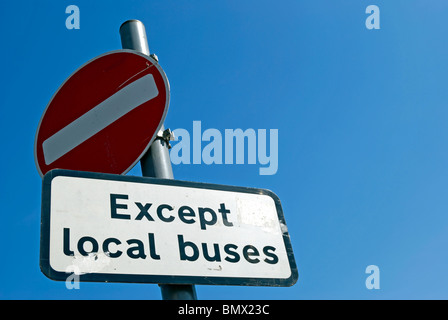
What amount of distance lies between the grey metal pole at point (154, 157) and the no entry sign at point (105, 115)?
3cm

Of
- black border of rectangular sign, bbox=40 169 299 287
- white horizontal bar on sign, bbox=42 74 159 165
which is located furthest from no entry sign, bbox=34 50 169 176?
black border of rectangular sign, bbox=40 169 299 287

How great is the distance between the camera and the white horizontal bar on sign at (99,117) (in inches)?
67.1

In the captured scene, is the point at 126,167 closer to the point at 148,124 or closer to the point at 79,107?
the point at 148,124

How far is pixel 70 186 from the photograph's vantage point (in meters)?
1.34

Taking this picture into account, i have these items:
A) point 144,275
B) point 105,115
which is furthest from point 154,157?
point 144,275

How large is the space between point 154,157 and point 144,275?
20.1 inches

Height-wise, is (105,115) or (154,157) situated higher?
(105,115)

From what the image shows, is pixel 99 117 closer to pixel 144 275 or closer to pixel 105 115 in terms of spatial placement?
pixel 105 115

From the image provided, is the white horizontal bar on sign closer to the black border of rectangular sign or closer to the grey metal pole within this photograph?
the grey metal pole

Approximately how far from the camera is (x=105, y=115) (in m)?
1.72

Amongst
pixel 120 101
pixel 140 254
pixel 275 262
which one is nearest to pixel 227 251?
pixel 275 262

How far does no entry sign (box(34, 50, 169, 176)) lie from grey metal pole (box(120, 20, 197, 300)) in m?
0.03

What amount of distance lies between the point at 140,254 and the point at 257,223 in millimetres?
379

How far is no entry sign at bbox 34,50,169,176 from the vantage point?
1.68 m
